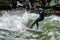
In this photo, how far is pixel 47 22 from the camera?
54.4ft

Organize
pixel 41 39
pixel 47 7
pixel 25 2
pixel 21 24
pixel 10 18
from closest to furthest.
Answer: pixel 41 39 → pixel 21 24 → pixel 10 18 → pixel 47 7 → pixel 25 2

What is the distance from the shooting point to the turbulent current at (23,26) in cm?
1347

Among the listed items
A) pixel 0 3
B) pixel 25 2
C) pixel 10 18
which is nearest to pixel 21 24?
pixel 10 18

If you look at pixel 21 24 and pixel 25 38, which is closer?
pixel 25 38

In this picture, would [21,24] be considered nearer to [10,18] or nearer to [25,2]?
[10,18]

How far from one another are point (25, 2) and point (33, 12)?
1.63m

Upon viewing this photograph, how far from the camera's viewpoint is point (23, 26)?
15164 millimetres

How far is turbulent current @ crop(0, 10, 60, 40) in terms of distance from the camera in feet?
44.2

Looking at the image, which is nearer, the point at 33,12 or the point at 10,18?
the point at 10,18

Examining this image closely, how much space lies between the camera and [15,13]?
1850 centimetres

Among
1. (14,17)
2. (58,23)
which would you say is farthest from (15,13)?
(58,23)

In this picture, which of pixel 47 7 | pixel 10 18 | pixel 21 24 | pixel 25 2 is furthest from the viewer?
pixel 25 2

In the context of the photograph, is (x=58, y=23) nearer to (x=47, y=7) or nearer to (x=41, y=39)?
(x=47, y=7)

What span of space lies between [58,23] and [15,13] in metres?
3.68
